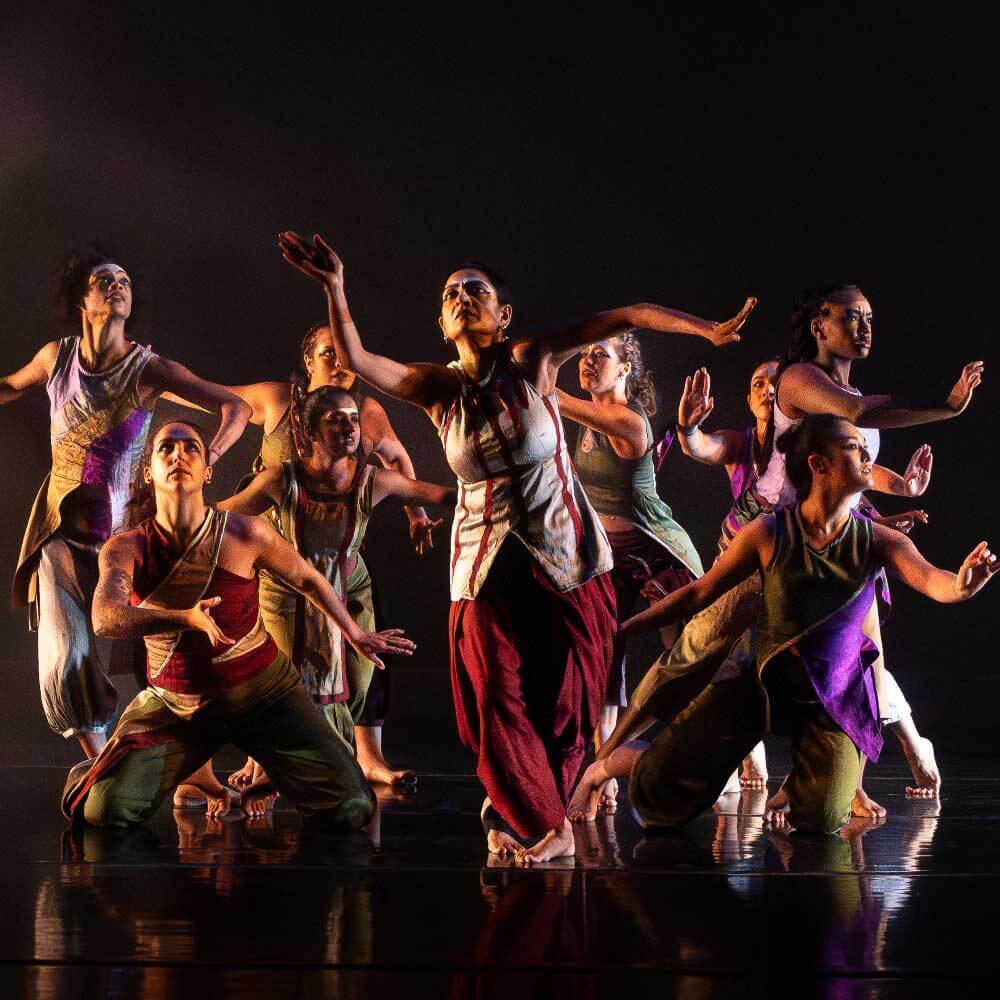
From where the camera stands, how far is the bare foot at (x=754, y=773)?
4758mm

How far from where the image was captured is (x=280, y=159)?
6961mm

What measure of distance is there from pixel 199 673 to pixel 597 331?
1144 mm

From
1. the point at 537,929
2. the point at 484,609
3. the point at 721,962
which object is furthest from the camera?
the point at 484,609

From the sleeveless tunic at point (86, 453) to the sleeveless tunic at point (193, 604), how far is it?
3.62ft

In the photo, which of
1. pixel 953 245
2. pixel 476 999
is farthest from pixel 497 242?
pixel 476 999

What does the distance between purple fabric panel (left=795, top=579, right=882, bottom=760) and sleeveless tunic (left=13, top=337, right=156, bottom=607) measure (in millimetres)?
2105

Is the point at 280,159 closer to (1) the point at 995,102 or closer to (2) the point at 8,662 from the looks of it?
(2) the point at 8,662

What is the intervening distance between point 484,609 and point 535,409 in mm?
427

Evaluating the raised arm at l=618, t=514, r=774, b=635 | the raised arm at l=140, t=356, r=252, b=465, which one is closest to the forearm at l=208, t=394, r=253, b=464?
the raised arm at l=140, t=356, r=252, b=465

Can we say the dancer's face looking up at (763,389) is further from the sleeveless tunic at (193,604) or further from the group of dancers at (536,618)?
the sleeveless tunic at (193,604)

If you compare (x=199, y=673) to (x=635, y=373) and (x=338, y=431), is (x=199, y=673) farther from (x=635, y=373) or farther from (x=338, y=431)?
(x=635, y=373)

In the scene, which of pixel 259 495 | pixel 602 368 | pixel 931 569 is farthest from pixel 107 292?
pixel 931 569

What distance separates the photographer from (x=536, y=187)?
689cm

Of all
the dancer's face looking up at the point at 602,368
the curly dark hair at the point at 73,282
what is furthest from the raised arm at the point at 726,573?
the curly dark hair at the point at 73,282
